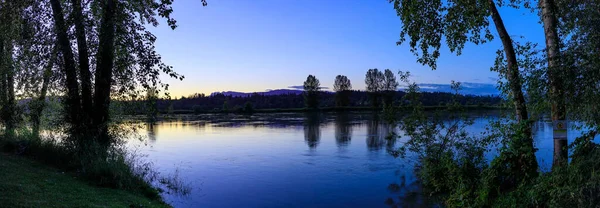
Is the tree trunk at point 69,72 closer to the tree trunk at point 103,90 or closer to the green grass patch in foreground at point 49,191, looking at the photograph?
the tree trunk at point 103,90

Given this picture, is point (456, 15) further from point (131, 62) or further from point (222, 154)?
point (222, 154)

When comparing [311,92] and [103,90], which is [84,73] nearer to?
[103,90]

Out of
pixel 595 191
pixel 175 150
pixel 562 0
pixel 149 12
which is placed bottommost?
pixel 175 150

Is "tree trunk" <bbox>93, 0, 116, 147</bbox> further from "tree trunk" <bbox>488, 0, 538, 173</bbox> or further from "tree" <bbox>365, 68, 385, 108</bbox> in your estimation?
"tree" <bbox>365, 68, 385, 108</bbox>

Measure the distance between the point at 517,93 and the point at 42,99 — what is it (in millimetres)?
15454

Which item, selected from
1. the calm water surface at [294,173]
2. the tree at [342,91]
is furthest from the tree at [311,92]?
the calm water surface at [294,173]

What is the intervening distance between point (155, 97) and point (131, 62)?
1294 millimetres

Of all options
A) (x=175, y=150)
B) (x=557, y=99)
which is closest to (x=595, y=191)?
(x=557, y=99)

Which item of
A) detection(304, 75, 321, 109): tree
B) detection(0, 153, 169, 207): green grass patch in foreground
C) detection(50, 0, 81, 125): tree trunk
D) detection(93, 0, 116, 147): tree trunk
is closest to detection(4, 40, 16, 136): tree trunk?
detection(50, 0, 81, 125): tree trunk

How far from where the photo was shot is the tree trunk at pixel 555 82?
23.0ft

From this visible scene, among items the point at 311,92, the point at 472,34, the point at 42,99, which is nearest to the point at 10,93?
the point at 42,99

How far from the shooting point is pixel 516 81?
8180 millimetres

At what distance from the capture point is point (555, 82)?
23.0 ft

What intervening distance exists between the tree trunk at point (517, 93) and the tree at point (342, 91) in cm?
9619
